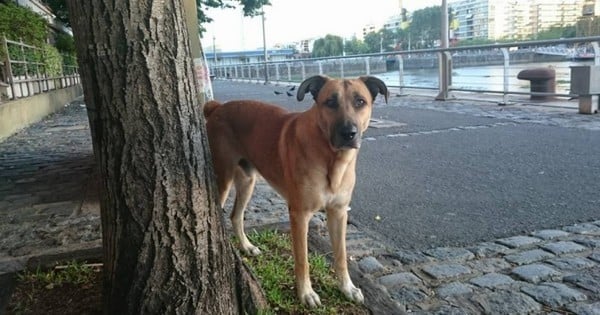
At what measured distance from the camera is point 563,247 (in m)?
3.54

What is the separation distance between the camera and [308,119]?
3.05 m

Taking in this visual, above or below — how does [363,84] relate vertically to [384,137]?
above

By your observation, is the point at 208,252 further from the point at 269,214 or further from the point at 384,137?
the point at 384,137

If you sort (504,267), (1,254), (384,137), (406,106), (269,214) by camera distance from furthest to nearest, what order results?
(406,106), (384,137), (269,214), (1,254), (504,267)

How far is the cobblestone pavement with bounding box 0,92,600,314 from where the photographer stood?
2854 millimetres

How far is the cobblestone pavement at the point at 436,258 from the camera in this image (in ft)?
Answer: 9.36

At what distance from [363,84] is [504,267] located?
1495 millimetres

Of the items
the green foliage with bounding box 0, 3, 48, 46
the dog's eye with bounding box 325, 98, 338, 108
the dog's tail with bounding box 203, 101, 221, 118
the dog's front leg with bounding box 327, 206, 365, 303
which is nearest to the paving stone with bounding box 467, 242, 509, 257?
the dog's front leg with bounding box 327, 206, 365, 303

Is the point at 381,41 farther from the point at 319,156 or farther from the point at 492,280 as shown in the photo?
the point at 319,156

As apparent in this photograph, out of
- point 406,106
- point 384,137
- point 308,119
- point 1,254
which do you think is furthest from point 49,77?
point 308,119

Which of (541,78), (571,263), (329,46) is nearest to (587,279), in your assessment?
(571,263)

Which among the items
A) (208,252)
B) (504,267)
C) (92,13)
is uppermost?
(92,13)

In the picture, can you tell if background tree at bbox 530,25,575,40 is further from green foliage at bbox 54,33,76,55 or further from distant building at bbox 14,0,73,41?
green foliage at bbox 54,33,76,55

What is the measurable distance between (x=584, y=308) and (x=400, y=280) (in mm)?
997
